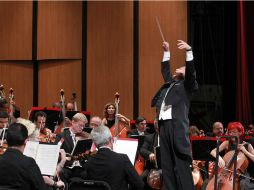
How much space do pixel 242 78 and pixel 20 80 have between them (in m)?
4.74

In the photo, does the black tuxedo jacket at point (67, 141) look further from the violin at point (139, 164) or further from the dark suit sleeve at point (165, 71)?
the dark suit sleeve at point (165, 71)

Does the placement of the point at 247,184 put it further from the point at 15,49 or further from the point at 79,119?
the point at 15,49

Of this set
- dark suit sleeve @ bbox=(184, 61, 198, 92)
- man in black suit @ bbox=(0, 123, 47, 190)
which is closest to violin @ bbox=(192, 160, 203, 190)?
dark suit sleeve @ bbox=(184, 61, 198, 92)

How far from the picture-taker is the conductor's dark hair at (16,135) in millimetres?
3250

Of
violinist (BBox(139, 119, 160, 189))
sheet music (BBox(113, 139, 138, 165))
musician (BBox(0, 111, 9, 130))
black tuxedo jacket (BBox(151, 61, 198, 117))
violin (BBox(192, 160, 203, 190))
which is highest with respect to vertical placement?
black tuxedo jacket (BBox(151, 61, 198, 117))

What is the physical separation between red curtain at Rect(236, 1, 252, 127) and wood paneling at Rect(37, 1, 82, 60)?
10.9 ft

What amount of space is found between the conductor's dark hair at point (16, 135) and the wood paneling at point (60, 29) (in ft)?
25.1

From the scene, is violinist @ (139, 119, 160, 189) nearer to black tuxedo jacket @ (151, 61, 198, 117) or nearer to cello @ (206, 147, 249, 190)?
cello @ (206, 147, 249, 190)

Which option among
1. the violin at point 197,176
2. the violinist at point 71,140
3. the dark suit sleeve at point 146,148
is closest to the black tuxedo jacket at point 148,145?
the dark suit sleeve at point 146,148

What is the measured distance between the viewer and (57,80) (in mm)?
11016

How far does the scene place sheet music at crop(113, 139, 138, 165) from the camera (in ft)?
17.8

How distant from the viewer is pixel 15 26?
1128 centimetres

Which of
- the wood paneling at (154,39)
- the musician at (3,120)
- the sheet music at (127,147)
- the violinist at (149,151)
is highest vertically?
the wood paneling at (154,39)

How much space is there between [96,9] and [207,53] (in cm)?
252
